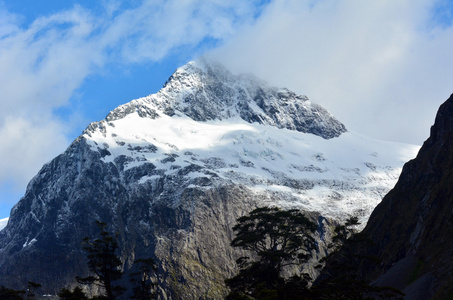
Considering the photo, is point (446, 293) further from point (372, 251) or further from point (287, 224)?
point (372, 251)

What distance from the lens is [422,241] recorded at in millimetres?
125250

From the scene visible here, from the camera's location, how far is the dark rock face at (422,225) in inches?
4053

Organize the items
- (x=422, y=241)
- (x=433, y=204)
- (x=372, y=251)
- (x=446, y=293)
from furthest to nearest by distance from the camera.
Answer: (x=372, y=251) → (x=433, y=204) → (x=422, y=241) → (x=446, y=293)

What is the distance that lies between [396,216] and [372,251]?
14.4 m

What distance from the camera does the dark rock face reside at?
102938mm

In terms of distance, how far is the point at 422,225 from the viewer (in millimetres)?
135125

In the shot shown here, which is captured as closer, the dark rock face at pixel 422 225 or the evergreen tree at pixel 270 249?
the evergreen tree at pixel 270 249

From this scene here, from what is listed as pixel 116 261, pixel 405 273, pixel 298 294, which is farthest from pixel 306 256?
pixel 405 273

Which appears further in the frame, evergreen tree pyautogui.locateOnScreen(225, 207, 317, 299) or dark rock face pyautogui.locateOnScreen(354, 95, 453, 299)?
dark rock face pyautogui.locateOnScreen(354, 95, 453, 299)

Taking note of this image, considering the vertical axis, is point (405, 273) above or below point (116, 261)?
below

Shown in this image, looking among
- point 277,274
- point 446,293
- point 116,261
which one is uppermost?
point 116,261

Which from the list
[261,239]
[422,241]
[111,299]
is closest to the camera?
[111,299]

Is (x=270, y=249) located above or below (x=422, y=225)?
below

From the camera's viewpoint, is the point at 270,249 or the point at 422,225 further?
the point at 422,225
